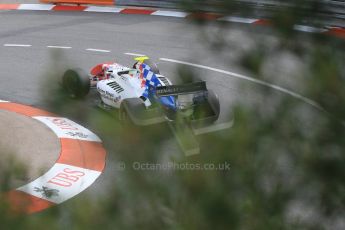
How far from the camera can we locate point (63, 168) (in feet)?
31.2

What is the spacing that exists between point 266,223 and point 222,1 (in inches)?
33.9

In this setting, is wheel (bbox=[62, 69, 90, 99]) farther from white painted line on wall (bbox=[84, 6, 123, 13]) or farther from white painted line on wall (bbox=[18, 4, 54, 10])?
white painted line on wall (bbox=[18, 4, 54, 10])

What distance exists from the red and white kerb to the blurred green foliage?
0.09 metres

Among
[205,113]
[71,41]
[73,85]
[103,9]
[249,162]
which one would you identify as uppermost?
[73,85]

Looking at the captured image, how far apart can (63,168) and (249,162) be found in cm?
744

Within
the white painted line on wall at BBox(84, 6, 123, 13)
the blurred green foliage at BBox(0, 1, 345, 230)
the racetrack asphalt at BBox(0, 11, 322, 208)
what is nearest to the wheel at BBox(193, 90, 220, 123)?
the blurred green foliage at BBox(0, 1, 345, 230)

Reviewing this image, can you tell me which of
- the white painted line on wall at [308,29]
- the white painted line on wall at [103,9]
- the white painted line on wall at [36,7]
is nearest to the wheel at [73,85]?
the white painted line on wall at [308,29]

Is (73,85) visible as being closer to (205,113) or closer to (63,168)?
(205,113)

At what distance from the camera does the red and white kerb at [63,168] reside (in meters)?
2.53

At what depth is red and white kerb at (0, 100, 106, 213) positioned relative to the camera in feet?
8.30

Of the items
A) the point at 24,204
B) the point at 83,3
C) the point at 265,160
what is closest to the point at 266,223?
the point at 265,160

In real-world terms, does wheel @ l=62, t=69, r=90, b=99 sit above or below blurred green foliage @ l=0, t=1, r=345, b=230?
above

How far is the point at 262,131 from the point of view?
2.44 m

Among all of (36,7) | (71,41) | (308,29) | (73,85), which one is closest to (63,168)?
(73,85)
